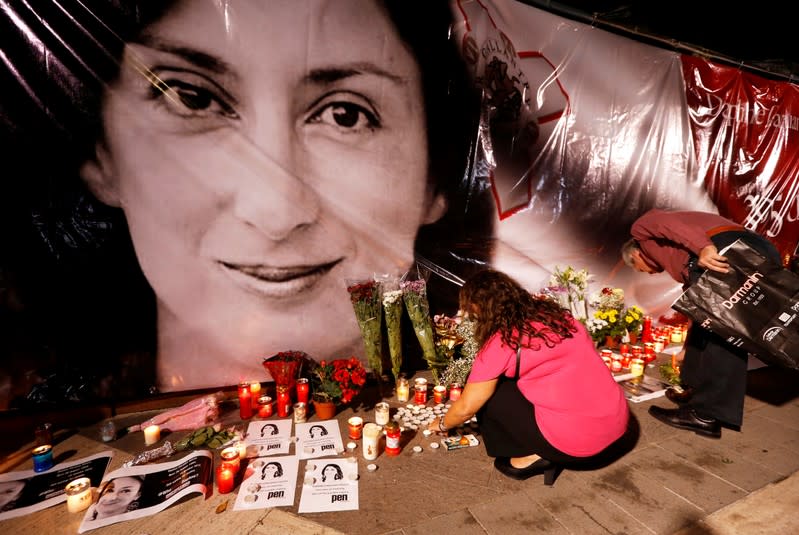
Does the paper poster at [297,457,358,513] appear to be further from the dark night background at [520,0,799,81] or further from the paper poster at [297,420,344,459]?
the dark night background at [520,0,799,81]

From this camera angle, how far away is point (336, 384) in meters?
2.74

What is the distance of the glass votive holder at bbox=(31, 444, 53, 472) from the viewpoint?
216cm

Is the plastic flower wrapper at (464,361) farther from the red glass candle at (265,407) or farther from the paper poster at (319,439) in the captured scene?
the red glass candle at (265,407)

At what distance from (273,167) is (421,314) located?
161cm

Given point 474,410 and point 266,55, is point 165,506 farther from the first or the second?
point 266,55

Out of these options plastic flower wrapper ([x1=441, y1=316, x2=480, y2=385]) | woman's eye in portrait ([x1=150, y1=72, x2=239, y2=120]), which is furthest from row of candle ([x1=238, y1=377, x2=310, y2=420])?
woman's eye in portrait ([x1=150, y1=72, x2=239, y2=120])

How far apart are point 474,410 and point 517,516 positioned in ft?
1.80

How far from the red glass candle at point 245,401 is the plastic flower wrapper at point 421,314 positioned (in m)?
1.34

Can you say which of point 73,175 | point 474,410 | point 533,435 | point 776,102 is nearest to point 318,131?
point 73,175

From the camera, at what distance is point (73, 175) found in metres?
2.47

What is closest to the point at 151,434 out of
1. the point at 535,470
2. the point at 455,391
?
the point at 455,391

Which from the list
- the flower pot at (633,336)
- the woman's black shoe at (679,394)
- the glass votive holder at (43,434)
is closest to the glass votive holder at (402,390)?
the woman's black shoe at (679,394)

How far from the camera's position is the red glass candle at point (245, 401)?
272 cm

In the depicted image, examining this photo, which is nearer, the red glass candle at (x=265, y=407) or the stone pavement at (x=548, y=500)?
the stone pavement at (x=548, y=500)
